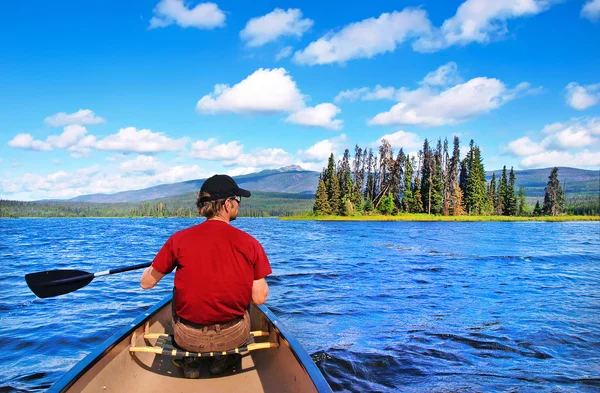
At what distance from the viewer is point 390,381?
270 inches

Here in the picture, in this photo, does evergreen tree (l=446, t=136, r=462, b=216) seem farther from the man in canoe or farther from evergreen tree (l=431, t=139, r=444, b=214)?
the man in canoe

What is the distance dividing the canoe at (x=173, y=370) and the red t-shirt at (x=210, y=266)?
0.97m

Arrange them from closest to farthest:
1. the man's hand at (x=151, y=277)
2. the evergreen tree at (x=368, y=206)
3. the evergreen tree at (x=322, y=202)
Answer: the man's hand at (x=151, y=277) < the evergreen tree at (x=322, y=202) < the evergreen tree at (x=368, y=206)

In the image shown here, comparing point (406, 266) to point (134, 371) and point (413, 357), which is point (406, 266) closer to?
point (413, 357)

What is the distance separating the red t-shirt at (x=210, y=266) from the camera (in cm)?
405

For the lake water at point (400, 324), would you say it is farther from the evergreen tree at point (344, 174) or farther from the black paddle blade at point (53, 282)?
the evergreen tree at point (344, 174)

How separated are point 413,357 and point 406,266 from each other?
13.3 m

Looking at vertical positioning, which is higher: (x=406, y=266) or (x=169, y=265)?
(x=169, y=265)

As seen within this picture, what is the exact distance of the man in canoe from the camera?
4055 mm

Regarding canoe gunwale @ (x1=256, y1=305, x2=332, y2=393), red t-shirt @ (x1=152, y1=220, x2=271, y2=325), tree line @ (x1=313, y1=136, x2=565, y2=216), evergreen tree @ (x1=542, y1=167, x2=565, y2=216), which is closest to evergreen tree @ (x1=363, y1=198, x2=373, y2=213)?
tree line @ (x1=313, y1=136, x2=565, y2=216)

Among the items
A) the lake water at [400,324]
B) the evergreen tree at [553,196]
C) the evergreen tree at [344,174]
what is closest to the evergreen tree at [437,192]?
the evergreen tree at [344,174]

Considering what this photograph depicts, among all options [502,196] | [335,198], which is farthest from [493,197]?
[335,198]

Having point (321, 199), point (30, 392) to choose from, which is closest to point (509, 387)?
point (30, 392)

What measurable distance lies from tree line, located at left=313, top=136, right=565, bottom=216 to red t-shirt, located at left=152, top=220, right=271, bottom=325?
9221 centimetres
